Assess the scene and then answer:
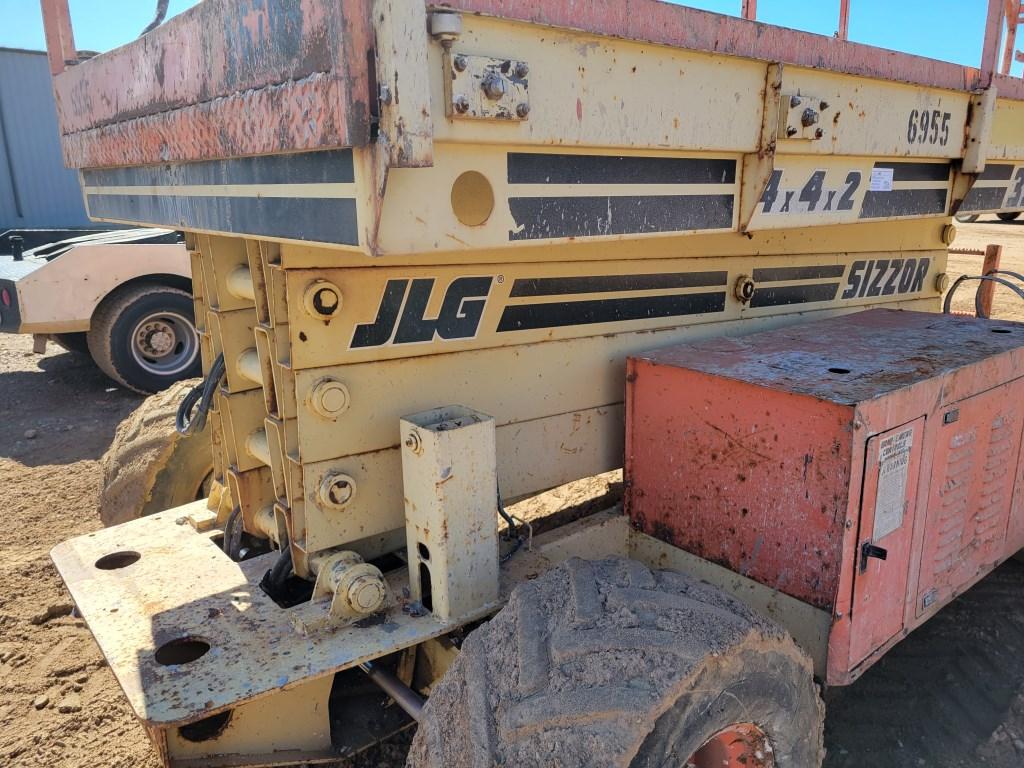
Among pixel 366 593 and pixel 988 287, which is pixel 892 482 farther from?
pixel 988 287

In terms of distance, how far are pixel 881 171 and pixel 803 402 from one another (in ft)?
3.03

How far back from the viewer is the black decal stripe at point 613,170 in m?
1.60

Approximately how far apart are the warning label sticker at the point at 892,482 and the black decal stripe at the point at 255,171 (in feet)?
4.51

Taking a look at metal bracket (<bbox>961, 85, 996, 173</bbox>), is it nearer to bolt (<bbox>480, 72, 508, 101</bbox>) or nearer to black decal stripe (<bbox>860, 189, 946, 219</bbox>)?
black decal stripe (<bbox>860, 189, 946, 219</bbox>)

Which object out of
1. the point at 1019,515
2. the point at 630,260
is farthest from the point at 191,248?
the point at 1019,515

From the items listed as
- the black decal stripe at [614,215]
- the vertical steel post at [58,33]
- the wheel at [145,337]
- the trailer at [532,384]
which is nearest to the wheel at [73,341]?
the wheel at [145,337]

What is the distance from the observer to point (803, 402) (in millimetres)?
1891

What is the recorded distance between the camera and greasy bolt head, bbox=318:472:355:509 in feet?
6.63

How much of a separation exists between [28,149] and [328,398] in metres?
13.2

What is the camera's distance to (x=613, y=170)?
1742 mm

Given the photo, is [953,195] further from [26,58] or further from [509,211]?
[26,58]

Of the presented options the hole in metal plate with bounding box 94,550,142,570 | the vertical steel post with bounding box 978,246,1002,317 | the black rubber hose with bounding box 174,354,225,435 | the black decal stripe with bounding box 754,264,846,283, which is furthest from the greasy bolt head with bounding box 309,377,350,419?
the vertical steel post with bounding box 978,246,1002,317

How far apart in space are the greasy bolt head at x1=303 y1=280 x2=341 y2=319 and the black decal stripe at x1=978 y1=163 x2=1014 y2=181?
2.25 m

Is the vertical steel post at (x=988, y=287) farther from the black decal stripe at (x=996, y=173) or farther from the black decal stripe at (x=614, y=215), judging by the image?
the black decal stripe at (x=614, y=215)
